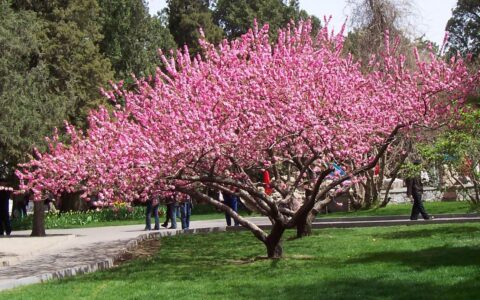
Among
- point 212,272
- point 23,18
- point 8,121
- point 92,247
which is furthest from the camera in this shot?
point 23,18

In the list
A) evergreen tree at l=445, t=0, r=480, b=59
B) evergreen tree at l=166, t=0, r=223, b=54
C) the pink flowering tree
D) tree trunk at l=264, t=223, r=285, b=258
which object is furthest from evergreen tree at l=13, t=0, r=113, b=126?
evergreen tree at l=445, t=0, r=480, b=59

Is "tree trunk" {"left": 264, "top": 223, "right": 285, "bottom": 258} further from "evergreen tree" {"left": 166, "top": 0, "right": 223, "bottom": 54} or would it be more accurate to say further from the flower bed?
"evergreen tree" {"left": 166, "top": 0, "right": 223, "bottom": 54}

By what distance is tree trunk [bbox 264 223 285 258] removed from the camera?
13.3 meters

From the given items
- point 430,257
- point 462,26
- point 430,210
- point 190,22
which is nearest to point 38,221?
point 430,210

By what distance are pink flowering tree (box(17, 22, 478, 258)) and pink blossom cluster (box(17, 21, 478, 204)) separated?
Result: 2 cm

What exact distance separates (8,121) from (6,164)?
9070 mm

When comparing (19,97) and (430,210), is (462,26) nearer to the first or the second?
(430,210)

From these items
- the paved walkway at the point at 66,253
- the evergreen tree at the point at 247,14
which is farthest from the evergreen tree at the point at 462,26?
the paved walkway at the point at 66,253

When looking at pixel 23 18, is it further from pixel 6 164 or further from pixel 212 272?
pixel 212 272

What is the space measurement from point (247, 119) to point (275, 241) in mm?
2306

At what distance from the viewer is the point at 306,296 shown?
30.0ft

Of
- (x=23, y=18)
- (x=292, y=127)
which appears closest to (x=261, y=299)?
(x=292, y=127)

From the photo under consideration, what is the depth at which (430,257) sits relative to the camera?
12.0 m

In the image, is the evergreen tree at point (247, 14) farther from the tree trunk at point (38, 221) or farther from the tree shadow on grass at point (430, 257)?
the tree shadow on grass at point (430, 257)
